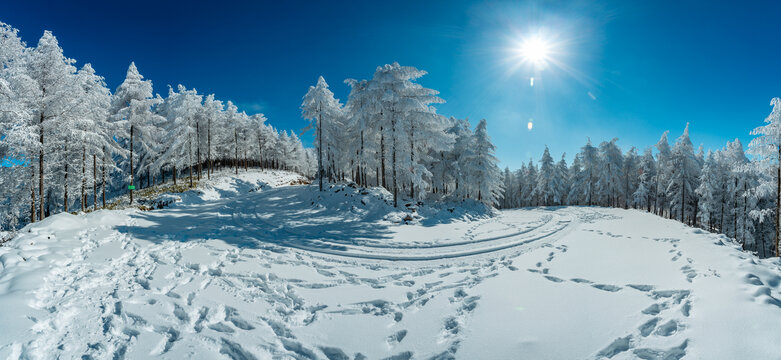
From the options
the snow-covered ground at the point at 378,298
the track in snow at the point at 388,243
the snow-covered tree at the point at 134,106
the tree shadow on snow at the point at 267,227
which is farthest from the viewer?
the snow-covered tree at the point at 134,106

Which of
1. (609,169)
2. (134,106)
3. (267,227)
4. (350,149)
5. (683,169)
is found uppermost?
(134,106)

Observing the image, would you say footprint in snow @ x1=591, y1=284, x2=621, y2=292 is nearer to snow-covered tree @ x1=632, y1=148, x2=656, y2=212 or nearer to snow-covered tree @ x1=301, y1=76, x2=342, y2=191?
snow-covered tree @ x1=301, y1=76, x2=342, y2=191

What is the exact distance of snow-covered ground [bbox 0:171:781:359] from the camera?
418cm

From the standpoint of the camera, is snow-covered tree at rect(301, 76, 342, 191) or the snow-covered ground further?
snow-covered tree at rect(301, 76, 342, 191)


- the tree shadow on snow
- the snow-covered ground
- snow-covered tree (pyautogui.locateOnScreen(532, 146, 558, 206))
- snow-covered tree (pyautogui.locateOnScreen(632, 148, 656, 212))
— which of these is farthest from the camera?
snow-covered tree (pyautogui.locateOnScreen(532, 146, 558, 206))

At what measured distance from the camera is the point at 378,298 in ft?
20.2

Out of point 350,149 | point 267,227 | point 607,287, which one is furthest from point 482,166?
point 607,287

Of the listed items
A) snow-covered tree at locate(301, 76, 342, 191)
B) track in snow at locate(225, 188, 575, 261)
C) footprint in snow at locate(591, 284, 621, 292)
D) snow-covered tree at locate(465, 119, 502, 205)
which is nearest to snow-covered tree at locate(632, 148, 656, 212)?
snow-covered tree at locate(465, 119, 502, 205)

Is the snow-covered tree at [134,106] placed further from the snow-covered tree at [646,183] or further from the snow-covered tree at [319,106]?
the snow-covered tree at [646,183]

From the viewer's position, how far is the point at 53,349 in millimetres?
4105

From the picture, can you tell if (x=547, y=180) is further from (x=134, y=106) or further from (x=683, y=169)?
(x=134, y=106)

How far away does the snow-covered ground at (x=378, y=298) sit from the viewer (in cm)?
418

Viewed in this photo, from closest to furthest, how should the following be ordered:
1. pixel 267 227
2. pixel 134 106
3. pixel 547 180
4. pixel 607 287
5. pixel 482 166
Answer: pixel 607 287 < pixel 267 227 < pixel 134 106 < pixel 482 166 < pixel 547 180

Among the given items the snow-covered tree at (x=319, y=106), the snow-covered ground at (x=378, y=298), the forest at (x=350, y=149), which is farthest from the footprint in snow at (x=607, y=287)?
the snow-covered tree at (x=319, y=106)
